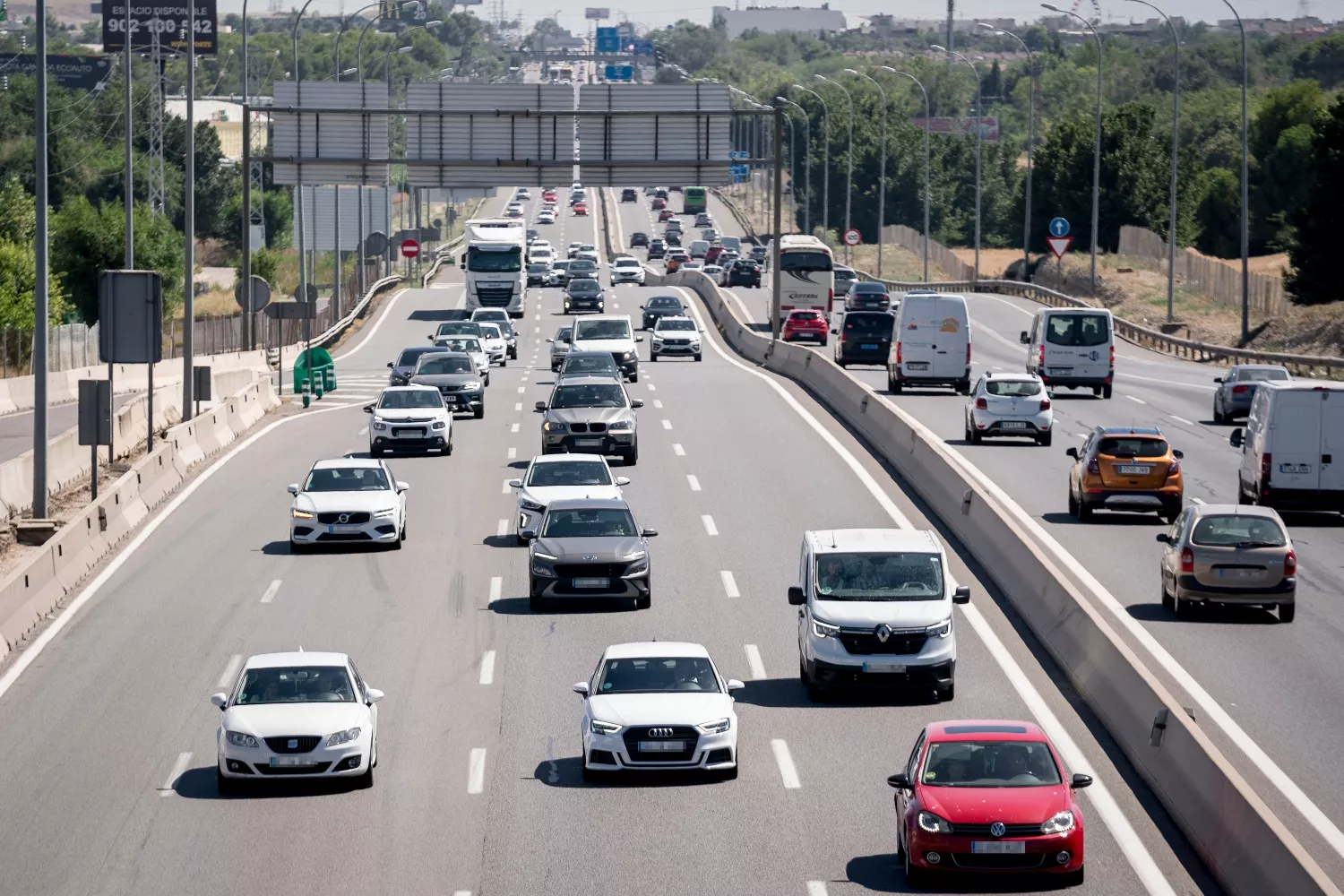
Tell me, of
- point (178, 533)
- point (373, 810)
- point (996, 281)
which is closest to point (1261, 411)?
point (178, 533)

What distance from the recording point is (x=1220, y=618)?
26984 millimetres

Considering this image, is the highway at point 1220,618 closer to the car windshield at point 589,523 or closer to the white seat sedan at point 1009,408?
the white seat sedan at point 1009,408

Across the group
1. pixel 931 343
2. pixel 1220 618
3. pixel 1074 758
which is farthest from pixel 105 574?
pixel 931 343

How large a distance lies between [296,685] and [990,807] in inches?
286

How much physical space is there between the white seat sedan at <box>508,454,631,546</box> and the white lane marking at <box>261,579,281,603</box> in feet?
14.7

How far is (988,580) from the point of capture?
29.7 m

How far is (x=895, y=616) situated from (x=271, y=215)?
14973 centimetres

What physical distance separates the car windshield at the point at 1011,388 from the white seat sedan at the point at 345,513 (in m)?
15.3

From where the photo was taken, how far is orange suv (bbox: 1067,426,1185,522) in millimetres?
33812

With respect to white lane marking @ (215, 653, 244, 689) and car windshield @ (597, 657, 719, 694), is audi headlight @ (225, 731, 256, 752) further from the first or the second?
white lane marking @ (215, 653, 244, 689)

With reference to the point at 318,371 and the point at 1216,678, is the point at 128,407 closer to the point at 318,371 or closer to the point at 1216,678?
the point at 318,371

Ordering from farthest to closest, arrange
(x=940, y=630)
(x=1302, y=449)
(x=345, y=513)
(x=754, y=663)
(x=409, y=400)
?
(x=409, y=400) < (x=1302, y=449) < (x=345, y=513) < (x=754, y=663) < (x=940, y=630)

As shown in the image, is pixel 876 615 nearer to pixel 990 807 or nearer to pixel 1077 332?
pixel 990 807

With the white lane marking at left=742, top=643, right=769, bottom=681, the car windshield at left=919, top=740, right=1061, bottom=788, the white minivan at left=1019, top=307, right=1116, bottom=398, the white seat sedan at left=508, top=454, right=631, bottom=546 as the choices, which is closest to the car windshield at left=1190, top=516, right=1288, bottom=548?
the white lane marking at left=742, top=643, right=769, bottom=681
